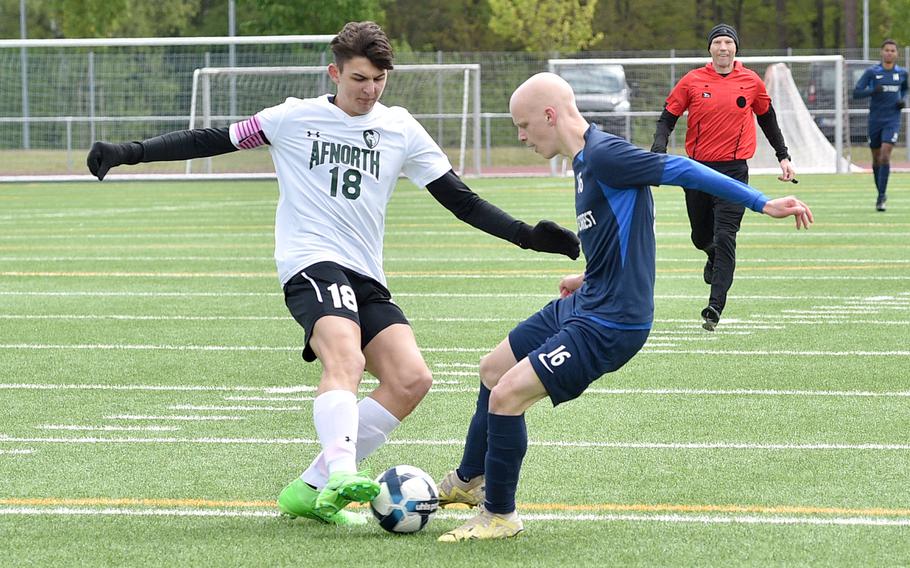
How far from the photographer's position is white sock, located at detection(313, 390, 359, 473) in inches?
224

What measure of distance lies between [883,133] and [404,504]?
1813 cm

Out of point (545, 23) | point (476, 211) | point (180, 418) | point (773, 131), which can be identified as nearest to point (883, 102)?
point (773, 131)

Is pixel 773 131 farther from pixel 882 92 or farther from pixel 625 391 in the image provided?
pixel 882 92

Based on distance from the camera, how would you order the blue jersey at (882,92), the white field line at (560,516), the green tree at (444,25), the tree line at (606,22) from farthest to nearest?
the green tree at (444,25)
the tree line at (606,22)
the blue jersey at (882,92)
the white field line at (560,516)

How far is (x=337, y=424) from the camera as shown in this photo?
5758 mm

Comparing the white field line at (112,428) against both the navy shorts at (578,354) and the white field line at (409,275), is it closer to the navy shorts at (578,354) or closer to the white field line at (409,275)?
the navy shorts at (578,354)

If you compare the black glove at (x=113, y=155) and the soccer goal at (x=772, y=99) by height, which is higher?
the soccer goal at (x=772, y=99)

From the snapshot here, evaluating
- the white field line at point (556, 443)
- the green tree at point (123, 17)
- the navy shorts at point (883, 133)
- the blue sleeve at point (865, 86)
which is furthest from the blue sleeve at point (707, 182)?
the green tree at point (123, 17)

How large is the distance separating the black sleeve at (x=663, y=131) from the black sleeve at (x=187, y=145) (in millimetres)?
5315

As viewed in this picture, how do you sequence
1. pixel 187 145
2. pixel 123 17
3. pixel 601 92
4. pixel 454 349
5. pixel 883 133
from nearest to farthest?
pixel 187 145, pixel 454 349, pixel 883 133, pixel 601 92, pixel 123 17

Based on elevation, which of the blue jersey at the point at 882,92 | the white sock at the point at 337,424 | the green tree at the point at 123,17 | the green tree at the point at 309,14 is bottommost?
the white sock at the point at 337,424

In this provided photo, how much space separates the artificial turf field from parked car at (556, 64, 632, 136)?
18.3 meters

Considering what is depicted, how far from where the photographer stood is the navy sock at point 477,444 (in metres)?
5.98

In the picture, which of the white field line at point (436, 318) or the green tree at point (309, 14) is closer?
the white field line at point (436, 318)
